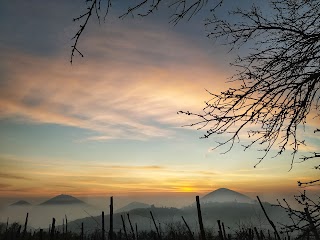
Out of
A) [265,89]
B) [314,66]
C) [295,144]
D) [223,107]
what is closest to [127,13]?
[223,107]

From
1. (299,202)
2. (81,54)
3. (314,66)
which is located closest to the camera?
(81,54)

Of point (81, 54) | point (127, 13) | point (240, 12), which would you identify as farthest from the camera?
point (240, 12)

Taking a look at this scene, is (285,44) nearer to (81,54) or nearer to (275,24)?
(275,24)

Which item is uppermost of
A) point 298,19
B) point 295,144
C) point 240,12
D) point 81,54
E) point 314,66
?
point 240,12

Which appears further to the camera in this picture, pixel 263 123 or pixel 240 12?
pixel 240 12

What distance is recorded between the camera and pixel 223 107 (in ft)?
10.8

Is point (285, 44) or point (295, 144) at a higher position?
point (285, 44)

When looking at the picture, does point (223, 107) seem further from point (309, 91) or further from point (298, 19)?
point (298, 19)

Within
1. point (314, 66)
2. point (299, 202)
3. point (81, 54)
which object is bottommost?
point (299, 202)

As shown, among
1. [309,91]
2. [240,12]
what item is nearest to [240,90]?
[309,91]

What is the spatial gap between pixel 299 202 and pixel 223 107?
4.43 ft

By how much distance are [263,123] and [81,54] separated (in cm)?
241

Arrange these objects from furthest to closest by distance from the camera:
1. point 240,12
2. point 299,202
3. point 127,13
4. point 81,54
Result: 1. point 240,12
2. point 299,202
3. point 127,13
4. point 81,54

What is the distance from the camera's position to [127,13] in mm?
2305
